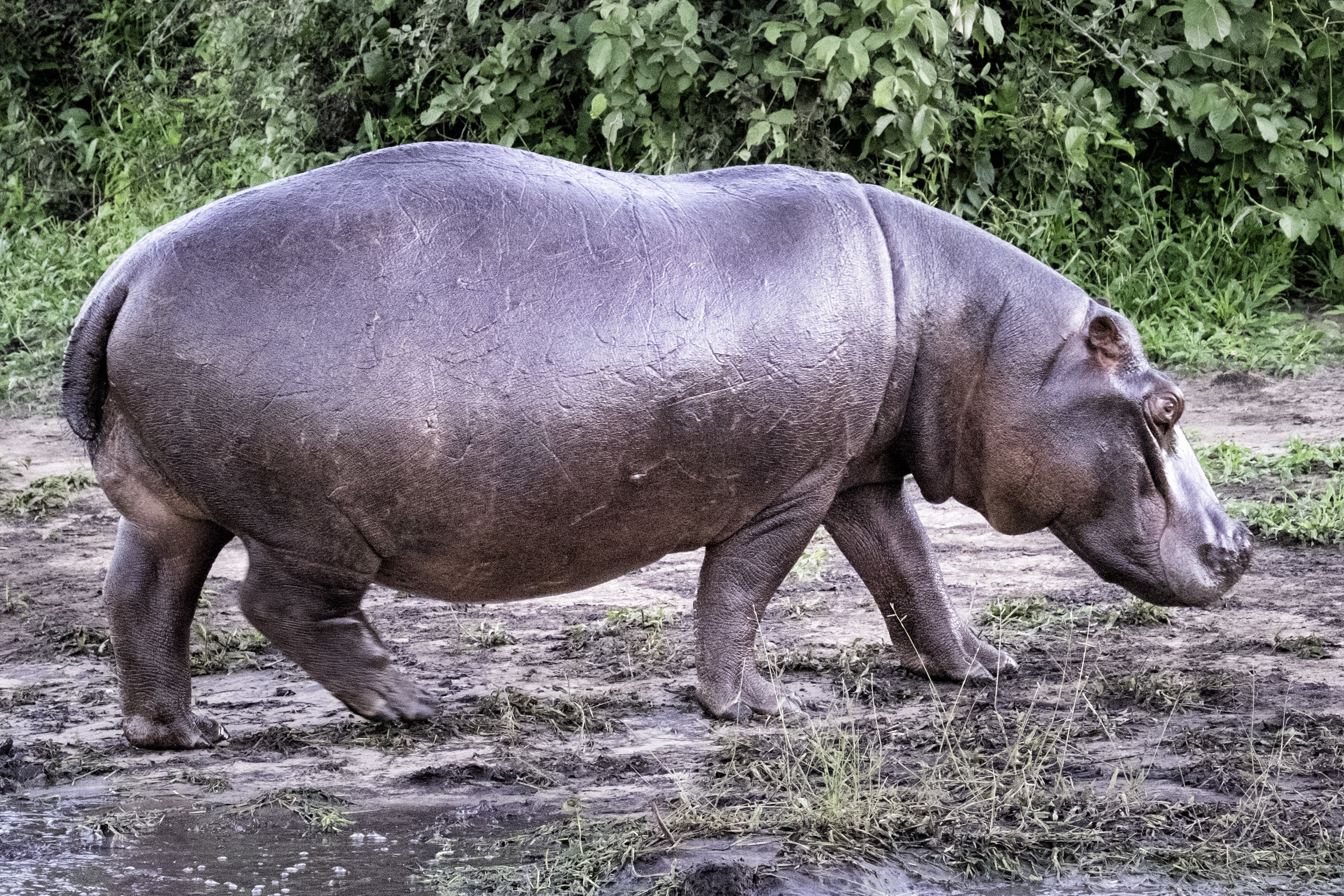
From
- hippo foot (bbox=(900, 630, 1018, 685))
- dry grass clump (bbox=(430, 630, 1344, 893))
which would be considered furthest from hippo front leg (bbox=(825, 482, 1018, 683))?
dry grass clump (bbox=(430, 630, 1344, 893))

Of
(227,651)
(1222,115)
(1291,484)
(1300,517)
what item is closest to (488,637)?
(227,651)

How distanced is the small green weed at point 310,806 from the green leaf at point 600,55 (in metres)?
4.54

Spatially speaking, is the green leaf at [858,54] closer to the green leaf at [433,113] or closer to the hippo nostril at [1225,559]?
the green leaf at [433,113]

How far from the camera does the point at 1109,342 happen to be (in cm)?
416

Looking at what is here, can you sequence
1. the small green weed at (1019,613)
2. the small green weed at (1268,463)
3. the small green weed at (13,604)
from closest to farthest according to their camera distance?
the small green weed at (1019,613)
the small green weed at (13,604)
the small green weed at (1268,463)

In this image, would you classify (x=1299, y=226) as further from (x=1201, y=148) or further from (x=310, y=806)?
(x=310, y=806)

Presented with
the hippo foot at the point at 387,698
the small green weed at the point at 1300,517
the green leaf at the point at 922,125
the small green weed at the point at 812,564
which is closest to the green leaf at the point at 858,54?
the green leaf at the point at 922,125

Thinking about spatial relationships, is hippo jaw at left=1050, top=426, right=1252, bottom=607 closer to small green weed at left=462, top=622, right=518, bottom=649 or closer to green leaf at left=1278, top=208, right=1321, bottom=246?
small green weed at left=462, top=622, right=518, bottom=649

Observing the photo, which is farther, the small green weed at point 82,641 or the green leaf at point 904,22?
the green leaf at point 904,22

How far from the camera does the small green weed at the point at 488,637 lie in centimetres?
503

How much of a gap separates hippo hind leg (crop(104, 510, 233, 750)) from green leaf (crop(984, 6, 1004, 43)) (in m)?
4.71

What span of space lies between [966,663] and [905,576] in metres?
0.29

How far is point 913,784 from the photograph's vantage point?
362cm

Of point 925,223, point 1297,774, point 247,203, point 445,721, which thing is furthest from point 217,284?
point 1297,774
